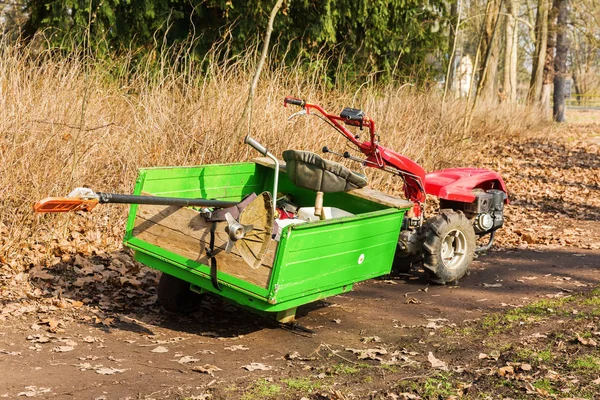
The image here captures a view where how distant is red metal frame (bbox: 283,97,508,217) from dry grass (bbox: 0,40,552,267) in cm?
191

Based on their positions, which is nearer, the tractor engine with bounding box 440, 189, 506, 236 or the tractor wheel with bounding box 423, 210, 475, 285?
the tractor wheel with bounding box 423, 210, 475, 285

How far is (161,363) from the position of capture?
5371mm

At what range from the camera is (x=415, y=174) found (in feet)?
24.6

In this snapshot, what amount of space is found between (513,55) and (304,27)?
1403 centimetres

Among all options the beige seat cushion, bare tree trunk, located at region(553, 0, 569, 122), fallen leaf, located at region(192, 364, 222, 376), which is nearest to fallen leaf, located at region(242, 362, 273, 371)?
fallen leaf, located at region(192, 364, 222, 376)

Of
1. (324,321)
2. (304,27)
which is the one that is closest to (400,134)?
(304,27)

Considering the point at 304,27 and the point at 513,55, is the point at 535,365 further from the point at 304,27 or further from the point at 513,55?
the point at 513,55

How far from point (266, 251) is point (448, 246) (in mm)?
2841

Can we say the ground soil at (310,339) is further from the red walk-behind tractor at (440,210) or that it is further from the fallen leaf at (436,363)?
the red walk-behind tractor at (440,210)

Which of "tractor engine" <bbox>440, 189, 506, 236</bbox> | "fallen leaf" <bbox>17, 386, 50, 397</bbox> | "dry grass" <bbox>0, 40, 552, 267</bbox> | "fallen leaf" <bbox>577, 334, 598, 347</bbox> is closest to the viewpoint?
"fallen leaf" <bbox>17, 386, 50, 397</bbox>

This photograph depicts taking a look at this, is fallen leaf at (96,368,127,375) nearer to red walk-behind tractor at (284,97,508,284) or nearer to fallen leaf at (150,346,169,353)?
fallen leaf at (150,346,169,353)

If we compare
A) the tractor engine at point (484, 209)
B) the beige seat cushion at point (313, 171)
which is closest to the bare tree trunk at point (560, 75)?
the tractor engine at point (484, 209)

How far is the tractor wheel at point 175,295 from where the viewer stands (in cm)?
640

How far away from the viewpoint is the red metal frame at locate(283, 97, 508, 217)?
7.17 meters
